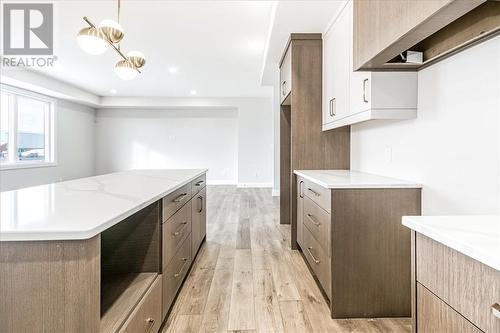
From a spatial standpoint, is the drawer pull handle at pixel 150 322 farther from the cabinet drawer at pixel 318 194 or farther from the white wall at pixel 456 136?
the white wall at pixel 456 136

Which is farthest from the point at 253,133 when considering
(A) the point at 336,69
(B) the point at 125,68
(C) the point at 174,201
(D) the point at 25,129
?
(C) the point at 174,201

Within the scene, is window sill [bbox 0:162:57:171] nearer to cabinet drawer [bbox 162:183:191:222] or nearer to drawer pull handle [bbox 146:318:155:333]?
cabinet drawer [bbox 162:183:191:222]

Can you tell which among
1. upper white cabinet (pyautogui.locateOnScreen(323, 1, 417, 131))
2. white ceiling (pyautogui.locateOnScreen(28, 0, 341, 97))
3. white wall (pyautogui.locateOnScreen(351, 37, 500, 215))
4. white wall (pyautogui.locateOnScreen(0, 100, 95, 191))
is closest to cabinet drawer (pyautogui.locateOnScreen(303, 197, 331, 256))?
white wall (pyautogui.locateOnScreen(351, 37, 500, 215))

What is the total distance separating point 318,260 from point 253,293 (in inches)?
21.6

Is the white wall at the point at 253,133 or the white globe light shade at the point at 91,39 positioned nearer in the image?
the white globe light shade at the point at 91,39

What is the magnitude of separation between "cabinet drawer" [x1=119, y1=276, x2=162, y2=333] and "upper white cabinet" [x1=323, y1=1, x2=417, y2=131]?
1.74 m

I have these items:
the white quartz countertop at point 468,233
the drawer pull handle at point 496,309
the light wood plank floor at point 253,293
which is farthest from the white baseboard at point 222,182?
the drawer pull handle at point 496,309

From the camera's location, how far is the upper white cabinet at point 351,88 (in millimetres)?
2072

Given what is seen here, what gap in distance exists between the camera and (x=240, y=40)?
4305 millimetres

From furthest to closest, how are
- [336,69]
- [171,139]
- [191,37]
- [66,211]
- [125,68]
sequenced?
[171,139]
[191,37]
[125,68]
[336,69]
[66,211]

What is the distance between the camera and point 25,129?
6.74 meters

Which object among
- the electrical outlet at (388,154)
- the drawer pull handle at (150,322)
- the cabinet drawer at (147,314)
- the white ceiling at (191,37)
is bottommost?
the drawer pull handle at (150,322)

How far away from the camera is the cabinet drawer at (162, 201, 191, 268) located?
174 cm

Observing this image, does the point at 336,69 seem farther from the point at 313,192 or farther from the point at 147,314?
the point at 147,314
